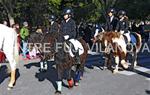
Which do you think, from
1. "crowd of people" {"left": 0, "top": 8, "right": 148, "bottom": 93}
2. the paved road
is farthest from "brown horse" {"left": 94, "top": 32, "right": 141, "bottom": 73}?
the paved road

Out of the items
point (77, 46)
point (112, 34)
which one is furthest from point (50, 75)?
point (112, 34)

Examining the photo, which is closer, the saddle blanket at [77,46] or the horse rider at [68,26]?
the horse rider at [68,26]

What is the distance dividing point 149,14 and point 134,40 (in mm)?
28094

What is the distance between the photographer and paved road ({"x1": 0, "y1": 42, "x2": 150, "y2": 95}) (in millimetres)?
9453

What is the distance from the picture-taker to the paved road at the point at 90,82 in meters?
9.45

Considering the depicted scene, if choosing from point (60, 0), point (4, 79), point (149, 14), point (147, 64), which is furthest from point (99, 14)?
point (4, 79)

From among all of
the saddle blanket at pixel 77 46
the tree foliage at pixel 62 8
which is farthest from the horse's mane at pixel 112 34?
the tree foliage at pixel 62 8

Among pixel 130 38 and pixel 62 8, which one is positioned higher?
pixel 62 8

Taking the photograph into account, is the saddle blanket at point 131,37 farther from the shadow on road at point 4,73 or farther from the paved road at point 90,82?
the shadow on road at point 4,73

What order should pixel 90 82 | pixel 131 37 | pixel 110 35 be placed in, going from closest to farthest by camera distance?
pixel 90 82 < pixel 110 35 < pixel 131 37

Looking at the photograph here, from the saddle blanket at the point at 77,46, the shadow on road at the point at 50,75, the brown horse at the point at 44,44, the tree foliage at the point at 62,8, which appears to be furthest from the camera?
the tree foliage at the point at 62,8

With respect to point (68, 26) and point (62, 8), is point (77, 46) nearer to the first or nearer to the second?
point (68, 26)

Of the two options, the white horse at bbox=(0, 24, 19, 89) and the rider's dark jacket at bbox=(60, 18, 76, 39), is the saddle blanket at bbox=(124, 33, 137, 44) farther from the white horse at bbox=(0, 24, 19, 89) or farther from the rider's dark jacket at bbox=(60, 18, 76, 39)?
the white horse at bbox=(0, 24, 19, 89)

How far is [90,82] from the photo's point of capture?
10711 mm
